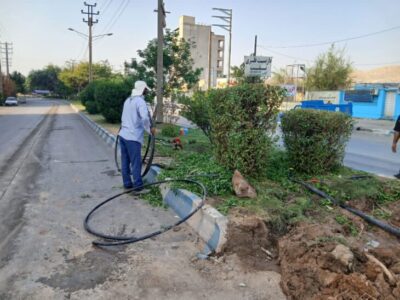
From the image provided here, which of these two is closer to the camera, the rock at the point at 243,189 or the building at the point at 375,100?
the rock at the point at 243,189

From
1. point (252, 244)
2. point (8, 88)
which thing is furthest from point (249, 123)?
point (8, 88)

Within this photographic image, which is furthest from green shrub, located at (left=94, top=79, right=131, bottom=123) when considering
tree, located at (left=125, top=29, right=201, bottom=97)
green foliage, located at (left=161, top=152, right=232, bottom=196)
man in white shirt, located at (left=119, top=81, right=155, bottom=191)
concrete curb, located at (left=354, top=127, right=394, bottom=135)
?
concrete curb, located at (left=354, top=127, right=394, bottom=135)

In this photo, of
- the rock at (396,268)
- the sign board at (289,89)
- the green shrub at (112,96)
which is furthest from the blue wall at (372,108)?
the rock at (396,268)

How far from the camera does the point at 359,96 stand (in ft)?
86.7

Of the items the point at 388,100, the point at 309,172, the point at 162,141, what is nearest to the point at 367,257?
the point at 309,172

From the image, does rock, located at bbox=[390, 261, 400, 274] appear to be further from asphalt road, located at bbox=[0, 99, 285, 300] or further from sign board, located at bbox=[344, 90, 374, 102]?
sign board, located at bbox=[344, 90, 374, 102]

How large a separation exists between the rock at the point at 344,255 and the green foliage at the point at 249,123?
8.50 feet

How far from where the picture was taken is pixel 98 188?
21.3ft

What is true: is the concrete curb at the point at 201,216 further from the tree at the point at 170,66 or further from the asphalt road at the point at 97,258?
the tree at the point at 170,66

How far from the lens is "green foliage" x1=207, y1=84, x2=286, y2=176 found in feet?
18.7

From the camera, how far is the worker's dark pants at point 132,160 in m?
→ 6.07

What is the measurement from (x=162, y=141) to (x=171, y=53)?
8.56m

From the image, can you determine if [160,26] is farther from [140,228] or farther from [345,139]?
[140,228]

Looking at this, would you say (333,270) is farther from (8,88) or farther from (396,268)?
(8,88)
